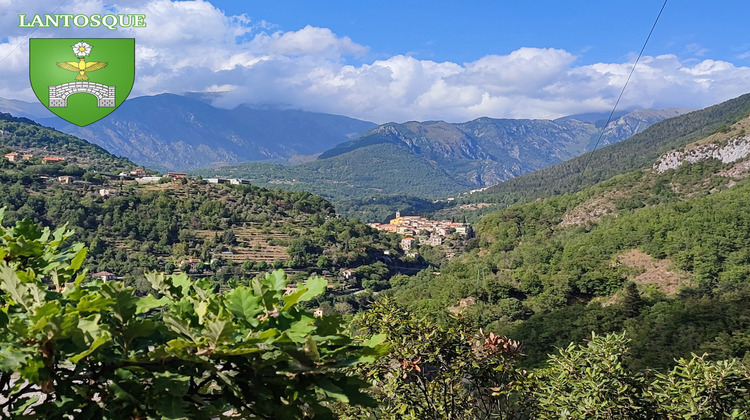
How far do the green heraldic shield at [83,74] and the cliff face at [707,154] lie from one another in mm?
46316

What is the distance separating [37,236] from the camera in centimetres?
152

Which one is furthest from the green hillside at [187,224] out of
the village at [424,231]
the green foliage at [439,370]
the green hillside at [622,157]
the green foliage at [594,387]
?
the green hillside at [622,157]

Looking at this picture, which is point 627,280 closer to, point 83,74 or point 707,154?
point 83,74

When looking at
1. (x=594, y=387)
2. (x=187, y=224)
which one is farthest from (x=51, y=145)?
(x=594, y=387)

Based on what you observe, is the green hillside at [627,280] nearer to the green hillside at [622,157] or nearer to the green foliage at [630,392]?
the green foliage at [630,392]

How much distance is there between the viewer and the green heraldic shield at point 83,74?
614cm

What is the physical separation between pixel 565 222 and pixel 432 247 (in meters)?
16.4

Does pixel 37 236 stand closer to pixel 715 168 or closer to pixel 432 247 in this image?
pixel 715 168

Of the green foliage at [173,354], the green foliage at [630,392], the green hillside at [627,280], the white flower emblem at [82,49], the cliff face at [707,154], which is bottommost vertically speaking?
the green hillside at [627,280]

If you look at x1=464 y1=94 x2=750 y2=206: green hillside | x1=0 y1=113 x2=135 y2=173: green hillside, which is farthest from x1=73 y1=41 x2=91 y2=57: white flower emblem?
x1=464 y1=94 x2=750 y2=206: green hillside

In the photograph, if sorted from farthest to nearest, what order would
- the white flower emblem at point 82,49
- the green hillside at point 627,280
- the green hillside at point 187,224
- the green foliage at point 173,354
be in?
1. the green hillside at point 187,224
2. the green hillside at point 627,280
3. the white flower emblem at point 82,49
4. the green foliage at point 173,354

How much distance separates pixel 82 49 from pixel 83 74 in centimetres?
43

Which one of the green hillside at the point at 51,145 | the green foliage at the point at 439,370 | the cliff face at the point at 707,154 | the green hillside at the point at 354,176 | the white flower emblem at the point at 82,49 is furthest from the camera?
the green hillside at the point at 354,176

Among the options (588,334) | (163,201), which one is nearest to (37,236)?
(588,334)
